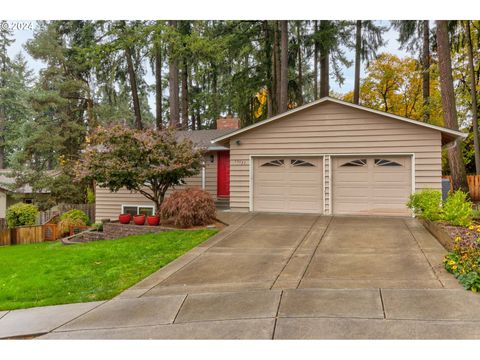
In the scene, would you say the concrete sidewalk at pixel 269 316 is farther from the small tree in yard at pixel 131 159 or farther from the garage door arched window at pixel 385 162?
the garage door arched window at pixel 385 162

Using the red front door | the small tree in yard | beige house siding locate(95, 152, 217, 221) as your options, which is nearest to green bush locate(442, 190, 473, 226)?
the small tree in yard

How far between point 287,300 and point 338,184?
7680 mm

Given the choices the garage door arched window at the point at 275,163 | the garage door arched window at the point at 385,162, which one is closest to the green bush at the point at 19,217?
the garage door arched window at the point at 275,163

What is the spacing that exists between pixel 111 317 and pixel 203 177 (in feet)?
35.6

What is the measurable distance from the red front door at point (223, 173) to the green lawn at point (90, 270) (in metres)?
5.57

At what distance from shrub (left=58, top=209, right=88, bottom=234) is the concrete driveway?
921cm

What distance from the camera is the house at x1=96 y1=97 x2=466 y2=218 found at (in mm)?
11031

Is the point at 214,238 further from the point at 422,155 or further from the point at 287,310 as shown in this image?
the point at 422,155

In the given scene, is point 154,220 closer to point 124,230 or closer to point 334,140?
point 124,230

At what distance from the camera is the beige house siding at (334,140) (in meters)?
10.9

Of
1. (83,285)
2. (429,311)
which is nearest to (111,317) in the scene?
(83,285)

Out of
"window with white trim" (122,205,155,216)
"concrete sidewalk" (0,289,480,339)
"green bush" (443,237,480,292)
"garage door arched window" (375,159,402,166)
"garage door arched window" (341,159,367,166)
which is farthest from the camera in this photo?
"window with white trim" (122,205,155,216)

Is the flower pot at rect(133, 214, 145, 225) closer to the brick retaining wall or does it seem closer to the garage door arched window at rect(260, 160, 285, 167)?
the brick retaining wall

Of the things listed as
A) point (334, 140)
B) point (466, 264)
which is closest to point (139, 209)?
point (334, 140)
